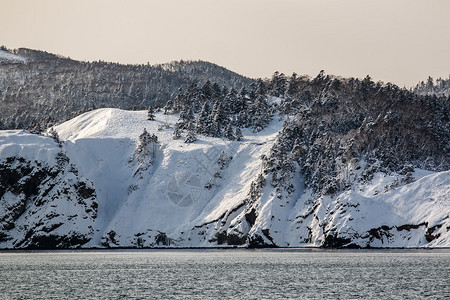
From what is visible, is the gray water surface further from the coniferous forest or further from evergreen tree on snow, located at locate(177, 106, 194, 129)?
evergreen tree on snow, located at locate(177, 106, 194, 129)

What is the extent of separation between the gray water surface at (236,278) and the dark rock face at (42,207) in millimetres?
36574

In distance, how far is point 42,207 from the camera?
128750mm

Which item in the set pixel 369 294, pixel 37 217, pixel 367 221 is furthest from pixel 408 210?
pixel 37 217

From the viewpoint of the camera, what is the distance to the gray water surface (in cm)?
5122

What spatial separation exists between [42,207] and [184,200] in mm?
29179

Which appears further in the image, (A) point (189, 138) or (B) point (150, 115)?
(B) point (150, 115)

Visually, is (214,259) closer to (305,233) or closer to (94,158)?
(305,233)

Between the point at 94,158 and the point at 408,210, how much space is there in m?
73.8

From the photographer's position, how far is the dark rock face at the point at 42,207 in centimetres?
12638

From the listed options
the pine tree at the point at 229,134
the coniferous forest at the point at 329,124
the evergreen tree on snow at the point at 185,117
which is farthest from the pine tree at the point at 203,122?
the pine tree at the point at 229,134

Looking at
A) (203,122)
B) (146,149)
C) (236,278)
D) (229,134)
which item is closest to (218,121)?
(203,122)

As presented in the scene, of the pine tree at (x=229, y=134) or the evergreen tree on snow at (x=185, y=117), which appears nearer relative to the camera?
the pine tree at (x=229, y=134)

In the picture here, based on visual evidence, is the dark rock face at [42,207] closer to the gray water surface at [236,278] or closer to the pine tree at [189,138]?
the pine tree at [189,138]

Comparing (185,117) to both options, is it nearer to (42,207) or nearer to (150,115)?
(150,115)
